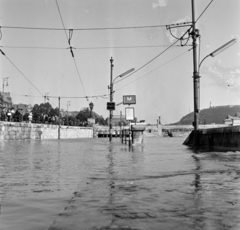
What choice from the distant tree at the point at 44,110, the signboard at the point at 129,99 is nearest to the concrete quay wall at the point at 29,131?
the signboard at the point at 129,99

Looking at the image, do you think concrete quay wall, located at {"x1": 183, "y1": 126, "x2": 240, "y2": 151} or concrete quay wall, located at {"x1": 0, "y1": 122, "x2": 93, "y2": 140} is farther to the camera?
concrete quay wall, located at {"x1": 0, "y1": 122, "x2": 93, "y2": 140}

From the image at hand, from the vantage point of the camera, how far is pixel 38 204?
3.09 metres

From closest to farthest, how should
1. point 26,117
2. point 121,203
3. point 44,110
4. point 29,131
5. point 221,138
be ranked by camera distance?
point 121,203 → point 221,138 → point 29,131 → point 26,117 → point 44,110

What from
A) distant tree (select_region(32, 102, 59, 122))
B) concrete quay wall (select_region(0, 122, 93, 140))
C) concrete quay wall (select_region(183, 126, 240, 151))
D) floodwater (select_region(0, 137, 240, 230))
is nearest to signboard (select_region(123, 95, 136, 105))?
concrete quay wall (select_region(183, 126, 240, 151))

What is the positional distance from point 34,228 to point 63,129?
64.1 metres

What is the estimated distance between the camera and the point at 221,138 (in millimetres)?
12891

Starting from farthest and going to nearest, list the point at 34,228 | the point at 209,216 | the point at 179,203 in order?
the point at 179,203, the point at 209,216, the point at 34,228

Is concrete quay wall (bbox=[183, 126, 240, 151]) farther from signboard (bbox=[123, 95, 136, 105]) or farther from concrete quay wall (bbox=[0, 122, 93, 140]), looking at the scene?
concrete quay wall (bbox=[0, 122, 93, 140])

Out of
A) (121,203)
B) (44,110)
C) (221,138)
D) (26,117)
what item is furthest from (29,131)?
(44,110)

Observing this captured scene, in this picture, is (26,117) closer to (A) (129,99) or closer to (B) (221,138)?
(A) (129,99)

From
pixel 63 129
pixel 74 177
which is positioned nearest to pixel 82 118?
pixel 63 129

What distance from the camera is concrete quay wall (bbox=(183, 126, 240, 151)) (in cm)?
1153

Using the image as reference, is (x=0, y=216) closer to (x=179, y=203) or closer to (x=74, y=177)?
(x=179, y=203)

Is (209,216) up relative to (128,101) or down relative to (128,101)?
down
